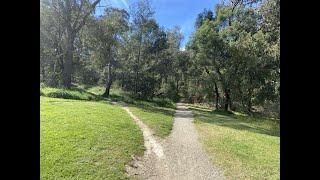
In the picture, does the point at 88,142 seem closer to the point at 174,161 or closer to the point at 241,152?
the point at 174,161

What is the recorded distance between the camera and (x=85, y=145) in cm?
830

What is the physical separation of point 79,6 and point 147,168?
17148mm

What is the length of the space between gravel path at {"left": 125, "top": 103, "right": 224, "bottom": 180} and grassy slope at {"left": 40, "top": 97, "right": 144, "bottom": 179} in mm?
316

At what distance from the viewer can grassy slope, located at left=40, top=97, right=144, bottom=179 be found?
6.65m

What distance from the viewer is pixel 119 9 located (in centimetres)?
2364

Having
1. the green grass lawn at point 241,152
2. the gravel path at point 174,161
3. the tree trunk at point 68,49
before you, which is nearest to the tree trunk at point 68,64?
the tree trunk at point 68,49

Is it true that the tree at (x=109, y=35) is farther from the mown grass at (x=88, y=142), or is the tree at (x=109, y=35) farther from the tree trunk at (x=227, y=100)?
the mown grass at (x=88, y=142)

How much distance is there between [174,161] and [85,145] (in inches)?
86.0

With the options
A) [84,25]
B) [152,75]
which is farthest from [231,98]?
[84,25]

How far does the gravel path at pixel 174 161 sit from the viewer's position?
706cm

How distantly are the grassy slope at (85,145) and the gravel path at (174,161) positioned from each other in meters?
0.32
